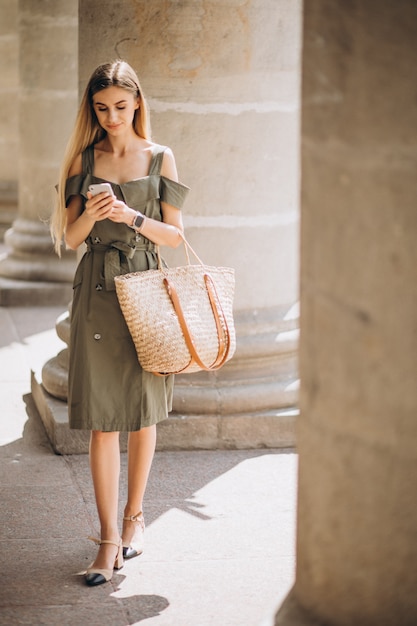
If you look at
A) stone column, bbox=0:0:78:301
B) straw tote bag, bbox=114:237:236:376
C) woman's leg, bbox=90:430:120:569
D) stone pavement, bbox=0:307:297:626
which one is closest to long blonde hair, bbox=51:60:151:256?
straw tote bag, bbox=114:237:236:376

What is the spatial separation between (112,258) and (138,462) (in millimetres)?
797

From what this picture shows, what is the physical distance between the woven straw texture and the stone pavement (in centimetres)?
78

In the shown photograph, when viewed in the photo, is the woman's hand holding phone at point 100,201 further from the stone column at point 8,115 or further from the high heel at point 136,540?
the stone column at point 8,115

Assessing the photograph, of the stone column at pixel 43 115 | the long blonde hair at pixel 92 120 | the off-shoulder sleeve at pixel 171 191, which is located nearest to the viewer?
the long blonde hair at pixel 92 120

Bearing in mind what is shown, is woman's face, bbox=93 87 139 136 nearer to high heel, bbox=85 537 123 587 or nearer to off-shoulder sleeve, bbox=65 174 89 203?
off-shoulder sleeve, bbox=65 174 89 203

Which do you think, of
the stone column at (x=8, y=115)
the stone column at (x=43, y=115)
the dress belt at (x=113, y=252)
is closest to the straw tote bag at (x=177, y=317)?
the dress belt at (x=113, y=252)

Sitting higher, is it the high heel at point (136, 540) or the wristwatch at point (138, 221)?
the wristwatch at point (138, 221)

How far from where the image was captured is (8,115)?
42.4ft

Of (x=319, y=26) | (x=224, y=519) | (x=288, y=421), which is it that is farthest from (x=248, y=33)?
(x=319, y=26)

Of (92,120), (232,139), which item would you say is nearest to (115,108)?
(92,120)

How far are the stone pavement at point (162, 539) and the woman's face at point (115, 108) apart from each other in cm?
166

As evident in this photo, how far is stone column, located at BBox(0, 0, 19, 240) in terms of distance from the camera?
1271cm

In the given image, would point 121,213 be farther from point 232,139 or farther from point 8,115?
point 8,115

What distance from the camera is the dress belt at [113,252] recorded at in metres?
4.21
